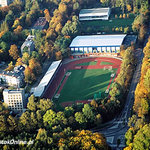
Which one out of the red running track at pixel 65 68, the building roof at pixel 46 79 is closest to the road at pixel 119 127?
the red running track at pixel 65 68

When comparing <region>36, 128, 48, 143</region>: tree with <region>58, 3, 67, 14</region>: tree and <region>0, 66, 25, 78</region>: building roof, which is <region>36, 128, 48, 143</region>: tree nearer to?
<region>0, 66, 25, 78</region>: building roof

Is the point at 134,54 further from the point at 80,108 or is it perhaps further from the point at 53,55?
the point at 80,108

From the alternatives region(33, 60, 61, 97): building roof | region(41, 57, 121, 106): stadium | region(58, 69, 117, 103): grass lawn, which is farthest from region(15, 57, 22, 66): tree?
region(58, 69, 117, 103): grass lawn

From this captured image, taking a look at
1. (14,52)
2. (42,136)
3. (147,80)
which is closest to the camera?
(42,136)

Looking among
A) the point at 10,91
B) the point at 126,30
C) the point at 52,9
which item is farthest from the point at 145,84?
the point at 52,9

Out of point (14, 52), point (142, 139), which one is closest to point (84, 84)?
point (14, 52)

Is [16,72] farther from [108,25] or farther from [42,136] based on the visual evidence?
[108,25]
